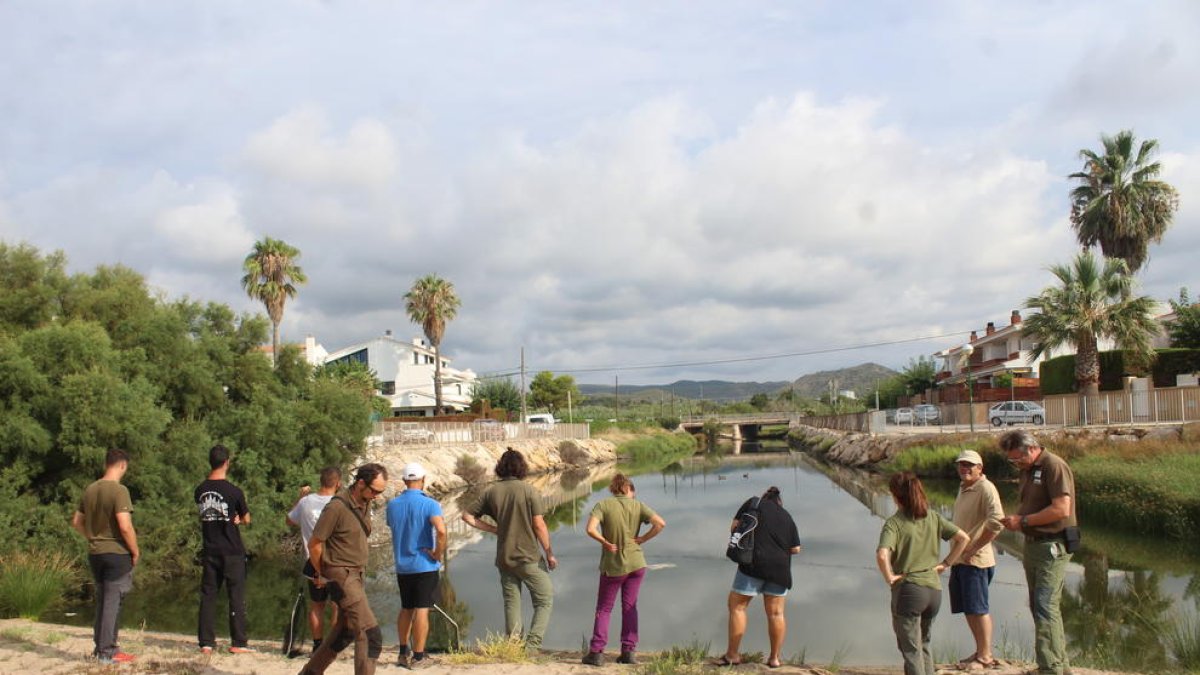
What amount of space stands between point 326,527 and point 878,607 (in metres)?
9.43

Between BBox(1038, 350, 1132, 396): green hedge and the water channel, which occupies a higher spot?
BBox(1038, 350, 1132, 396): green hedge

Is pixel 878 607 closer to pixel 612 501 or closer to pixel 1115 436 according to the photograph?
pixel 612 501

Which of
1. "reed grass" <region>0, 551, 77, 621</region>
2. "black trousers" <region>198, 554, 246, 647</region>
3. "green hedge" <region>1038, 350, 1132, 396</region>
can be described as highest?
"green hedge" <region>1038, 350, 1132, 396</region>

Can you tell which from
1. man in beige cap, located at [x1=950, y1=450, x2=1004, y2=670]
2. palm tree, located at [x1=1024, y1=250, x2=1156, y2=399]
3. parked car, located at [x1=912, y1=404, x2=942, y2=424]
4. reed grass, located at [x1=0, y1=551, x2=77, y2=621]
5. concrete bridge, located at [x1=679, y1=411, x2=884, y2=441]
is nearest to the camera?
man in beige cap, located at [x1=950, y1=450, x2=1004, y2=670]

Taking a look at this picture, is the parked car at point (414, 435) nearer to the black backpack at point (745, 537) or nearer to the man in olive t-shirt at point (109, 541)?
the man in olive t-shirt at point (109, 541)

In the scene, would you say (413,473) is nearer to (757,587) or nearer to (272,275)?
(757,587)

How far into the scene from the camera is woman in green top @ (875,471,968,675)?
6.39m

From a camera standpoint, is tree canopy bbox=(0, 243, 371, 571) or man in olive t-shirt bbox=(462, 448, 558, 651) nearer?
man in olive t-shirt bbox=(462, 448, 558, 651)

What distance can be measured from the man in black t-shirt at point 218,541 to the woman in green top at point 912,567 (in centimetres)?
582

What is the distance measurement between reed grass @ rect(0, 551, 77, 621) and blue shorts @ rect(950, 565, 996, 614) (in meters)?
10.8

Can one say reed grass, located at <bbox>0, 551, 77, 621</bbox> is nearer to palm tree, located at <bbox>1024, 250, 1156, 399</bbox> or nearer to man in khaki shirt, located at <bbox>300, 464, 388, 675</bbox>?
man in khaki shirt, located at <bbox>300, 464, 388, 675</bbox>

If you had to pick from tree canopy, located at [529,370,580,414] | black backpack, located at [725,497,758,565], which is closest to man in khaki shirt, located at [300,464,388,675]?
black backpack, located at [725,497,758,565]

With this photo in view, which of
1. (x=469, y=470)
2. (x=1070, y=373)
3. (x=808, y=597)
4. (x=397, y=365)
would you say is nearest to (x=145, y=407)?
(x=808, y=597)

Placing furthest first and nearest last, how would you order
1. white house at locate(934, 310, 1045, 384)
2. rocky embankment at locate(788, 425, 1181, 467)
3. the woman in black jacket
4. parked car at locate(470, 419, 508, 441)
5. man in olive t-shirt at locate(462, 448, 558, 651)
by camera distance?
white house at locate(934, 310, 1045, 384) → parked car at locate(470, 419, 508, 441) → rocky embankment at locate(788, 425, 1181, 467) → man in olive t-shirt at locate(462, 448, 558, 651) → the woman in black jacket
